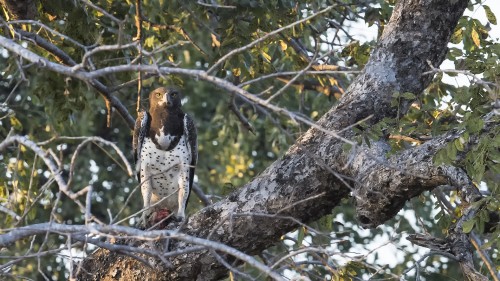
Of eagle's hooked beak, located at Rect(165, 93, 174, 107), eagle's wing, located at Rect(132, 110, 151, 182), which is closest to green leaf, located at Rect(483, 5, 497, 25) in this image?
eagle's hooked beak, located at Rect(165, 93, 174, 107)

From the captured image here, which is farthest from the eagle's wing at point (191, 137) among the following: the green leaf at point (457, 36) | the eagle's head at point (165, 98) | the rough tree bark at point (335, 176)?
the green leaf at point (457, 36)

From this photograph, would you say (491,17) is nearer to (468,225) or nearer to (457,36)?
(457,36)

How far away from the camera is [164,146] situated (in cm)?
649

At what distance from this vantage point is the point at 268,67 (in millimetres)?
6680

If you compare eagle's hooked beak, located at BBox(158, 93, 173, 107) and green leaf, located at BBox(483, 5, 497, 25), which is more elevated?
eagle's hooked beak, located at BBox(158, 93, 173, 107)

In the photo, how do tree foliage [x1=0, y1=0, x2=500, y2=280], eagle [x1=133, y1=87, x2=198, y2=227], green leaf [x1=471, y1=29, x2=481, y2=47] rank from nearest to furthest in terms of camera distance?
tree foliage [x1=0, y1=0, x2=500, y2=280] → green leaf [x1=471, y1=29, x2=481, y2=47] → eagle [x1=133, y1=87, x2=198, y2=227]

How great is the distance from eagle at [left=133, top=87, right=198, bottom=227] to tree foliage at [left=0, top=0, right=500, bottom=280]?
0.16 m

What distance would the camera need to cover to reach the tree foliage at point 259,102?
3691 mm

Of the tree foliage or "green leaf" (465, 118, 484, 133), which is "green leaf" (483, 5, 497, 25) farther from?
"green leaf" (465, 118, 484, 133)

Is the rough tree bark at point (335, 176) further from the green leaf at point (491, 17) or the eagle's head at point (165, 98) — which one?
the eagle's head at point (165, 98)

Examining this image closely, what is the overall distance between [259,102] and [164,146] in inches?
129

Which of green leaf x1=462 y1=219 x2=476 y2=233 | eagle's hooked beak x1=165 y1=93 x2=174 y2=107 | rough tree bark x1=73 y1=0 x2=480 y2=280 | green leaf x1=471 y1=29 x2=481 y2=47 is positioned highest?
eagle's hooked beak x1=165 y1=93 x2=174 y2=107

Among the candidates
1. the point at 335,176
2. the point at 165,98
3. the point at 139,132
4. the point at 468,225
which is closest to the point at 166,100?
the point at 165,98

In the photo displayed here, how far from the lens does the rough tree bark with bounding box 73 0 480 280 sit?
14.9ft
